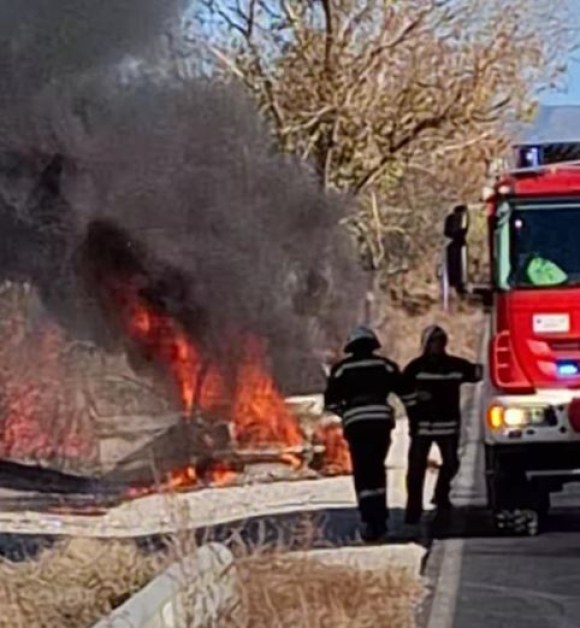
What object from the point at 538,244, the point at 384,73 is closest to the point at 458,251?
the point at 538,244

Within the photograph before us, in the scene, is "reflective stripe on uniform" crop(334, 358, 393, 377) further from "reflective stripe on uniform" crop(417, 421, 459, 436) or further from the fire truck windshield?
the fire truck windshield

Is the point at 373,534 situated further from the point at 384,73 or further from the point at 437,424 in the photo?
the point at 384,73

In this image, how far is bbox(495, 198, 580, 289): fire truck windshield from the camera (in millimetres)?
14719

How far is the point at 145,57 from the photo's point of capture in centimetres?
1808

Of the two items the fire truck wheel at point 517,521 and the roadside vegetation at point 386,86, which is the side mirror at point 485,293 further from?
the roadside vegetation at point 386,86

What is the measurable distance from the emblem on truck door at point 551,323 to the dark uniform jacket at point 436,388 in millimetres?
1335

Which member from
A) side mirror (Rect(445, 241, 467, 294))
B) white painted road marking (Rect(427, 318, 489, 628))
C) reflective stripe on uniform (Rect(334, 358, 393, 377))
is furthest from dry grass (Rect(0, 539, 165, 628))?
side mirror (Rect(445, 241, 467, 294))

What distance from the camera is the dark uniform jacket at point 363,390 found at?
51.1ft

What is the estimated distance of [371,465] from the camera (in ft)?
51.3

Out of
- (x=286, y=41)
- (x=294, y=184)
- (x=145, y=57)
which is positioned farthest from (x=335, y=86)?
(x=145, y=57)

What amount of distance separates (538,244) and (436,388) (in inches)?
67.3

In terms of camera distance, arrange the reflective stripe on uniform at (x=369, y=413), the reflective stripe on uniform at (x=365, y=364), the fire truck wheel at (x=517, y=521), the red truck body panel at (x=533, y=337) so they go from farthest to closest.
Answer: the reflective stripe on uniform at (x=365, y=364) → the reflective stripe on uniform at (x=369, y=413) → the fire truck wheel at (x=517, y=521) → the red truck body panel at (x=533, y=337)

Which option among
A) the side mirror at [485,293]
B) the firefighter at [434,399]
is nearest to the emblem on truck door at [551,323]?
the side mirror at [485,293]

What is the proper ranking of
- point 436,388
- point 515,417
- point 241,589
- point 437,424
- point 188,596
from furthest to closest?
point 437,424
point 436,388
point 515,417
point 241,589
point 188,596
